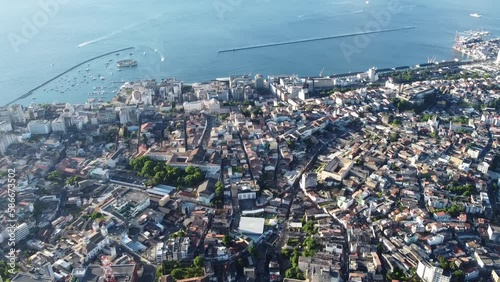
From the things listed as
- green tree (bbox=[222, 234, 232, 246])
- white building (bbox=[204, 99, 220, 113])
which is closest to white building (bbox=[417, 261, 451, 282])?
green tree (bbox=[222, 234, 232, 246])

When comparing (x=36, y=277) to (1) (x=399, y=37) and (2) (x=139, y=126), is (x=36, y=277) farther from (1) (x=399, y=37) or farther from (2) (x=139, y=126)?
(1) (x=399, y=37)

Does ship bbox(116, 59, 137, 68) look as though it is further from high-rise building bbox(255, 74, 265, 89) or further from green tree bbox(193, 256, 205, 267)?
green tree bbox(193, 256, 205, 267)

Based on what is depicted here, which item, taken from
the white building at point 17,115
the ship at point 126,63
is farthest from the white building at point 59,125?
the ship at point 126,63

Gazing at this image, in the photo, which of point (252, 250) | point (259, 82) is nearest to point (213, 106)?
point (259, 82)

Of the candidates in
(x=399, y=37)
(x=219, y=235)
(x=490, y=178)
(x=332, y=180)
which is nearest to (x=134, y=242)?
(x=219, y=235)

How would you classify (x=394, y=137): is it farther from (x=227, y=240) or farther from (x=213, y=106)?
(x=227, y=240)

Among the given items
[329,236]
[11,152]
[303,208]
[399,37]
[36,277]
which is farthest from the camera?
[399,37]

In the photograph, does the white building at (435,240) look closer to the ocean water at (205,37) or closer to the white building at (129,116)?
the white building at (129,116)
